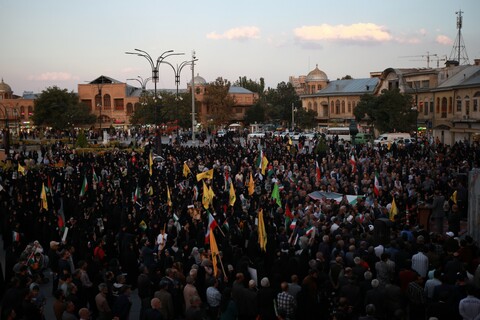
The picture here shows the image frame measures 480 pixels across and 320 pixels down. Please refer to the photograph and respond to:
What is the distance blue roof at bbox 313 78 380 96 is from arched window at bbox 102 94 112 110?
33.2m

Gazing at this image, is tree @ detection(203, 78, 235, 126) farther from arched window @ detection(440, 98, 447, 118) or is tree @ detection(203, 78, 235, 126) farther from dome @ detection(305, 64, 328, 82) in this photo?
arched window @ detection(440, 98, 447, 118)

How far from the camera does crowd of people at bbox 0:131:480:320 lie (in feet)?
30.2

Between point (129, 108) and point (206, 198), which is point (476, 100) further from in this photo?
point (129, 108)

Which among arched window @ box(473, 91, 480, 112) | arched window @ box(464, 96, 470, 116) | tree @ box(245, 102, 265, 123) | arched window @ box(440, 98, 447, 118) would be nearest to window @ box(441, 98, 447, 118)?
arched window @ box(440, 98, 447, 118)

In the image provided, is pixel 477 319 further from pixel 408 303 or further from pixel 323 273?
pixel 323 273

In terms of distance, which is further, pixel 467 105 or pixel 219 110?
pixel 219 110

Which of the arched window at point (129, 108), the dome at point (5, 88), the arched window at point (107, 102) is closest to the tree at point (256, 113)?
the arched window at point (129, 108)

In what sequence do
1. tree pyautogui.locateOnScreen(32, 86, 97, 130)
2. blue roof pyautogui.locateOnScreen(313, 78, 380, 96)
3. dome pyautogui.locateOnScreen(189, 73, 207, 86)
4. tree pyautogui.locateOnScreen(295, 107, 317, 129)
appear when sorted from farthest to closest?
dome pyautogui.locateOnScreen(189, 73, 207, 86) < tree pyautogui.locateOnScreen(295, 107, 317, 129) < blue roof pyautogui.locateOnScreen(313, 78, 380, 96) < tree pyautogui.locateOnScreen(32, 86, 97, 130)

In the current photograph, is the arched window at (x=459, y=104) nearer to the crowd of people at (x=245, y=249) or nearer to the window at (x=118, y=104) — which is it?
the crowd of people at (x=245, y=249)

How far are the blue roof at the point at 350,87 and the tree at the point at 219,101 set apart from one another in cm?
1397

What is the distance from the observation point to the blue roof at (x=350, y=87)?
74625mm

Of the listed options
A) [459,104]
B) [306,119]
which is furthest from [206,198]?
[306,119]

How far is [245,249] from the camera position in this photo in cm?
Answer: 1398

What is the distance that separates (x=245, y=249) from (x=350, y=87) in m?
66.2
